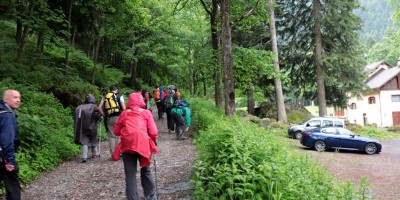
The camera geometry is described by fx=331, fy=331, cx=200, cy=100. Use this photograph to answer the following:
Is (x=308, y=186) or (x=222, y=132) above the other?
(x=222, y=132)

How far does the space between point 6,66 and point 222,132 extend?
11396 mm

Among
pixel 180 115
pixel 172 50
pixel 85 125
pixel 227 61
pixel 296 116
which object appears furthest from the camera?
pixel 296 116

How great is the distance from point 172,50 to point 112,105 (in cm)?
1706

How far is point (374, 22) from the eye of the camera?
158m

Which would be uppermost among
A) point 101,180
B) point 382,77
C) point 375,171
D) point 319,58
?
point 382,77

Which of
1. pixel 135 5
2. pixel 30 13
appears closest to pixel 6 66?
pixel 30 13

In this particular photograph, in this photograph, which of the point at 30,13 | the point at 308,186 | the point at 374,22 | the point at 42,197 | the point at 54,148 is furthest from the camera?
the point at 374,22

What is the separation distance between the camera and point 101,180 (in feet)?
22.4

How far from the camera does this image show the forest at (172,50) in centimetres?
1123

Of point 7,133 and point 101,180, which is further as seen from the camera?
point 101,180

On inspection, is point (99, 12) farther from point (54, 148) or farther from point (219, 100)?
point (54, 148)

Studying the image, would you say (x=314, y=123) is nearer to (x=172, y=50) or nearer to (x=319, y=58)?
(x=319, y=58)

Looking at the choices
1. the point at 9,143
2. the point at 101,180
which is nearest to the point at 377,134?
the point at 101,180

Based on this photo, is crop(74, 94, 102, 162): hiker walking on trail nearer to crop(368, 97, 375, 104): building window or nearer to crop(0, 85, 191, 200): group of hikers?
crop(0, 85, 191, 200): group of hikers
